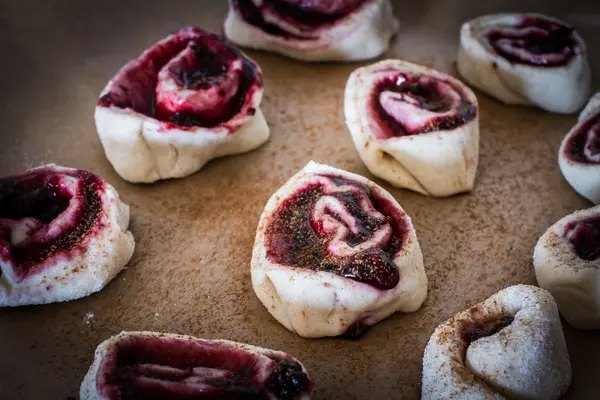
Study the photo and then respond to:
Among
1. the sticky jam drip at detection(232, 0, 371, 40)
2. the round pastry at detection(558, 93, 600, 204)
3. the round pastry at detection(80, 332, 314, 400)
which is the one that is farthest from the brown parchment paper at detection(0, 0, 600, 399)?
the round pastry at detection(80, 332, 314, 400)

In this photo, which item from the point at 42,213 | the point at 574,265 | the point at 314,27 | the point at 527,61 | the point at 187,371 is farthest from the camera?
the point at 314,27

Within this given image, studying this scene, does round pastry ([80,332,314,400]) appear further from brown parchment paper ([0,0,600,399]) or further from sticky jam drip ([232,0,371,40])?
sticky jam drip ([232,0,371,40])

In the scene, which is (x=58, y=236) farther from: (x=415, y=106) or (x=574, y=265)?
(x=574, y=265)

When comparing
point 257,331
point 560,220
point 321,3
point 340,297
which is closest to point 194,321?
point 257,331

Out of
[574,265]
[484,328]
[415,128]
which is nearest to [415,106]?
[415,128]

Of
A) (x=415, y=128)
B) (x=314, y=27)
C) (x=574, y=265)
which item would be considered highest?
(x=314, y=27)

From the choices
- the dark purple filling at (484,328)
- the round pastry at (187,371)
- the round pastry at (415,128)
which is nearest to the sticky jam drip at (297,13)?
the round pastry at (415,128)

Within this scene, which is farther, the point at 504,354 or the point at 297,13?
the point at 297,13

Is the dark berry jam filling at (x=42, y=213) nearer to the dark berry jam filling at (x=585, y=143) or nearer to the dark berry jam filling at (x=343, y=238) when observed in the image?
the dark berry jam filling at (x=343, y=238)
